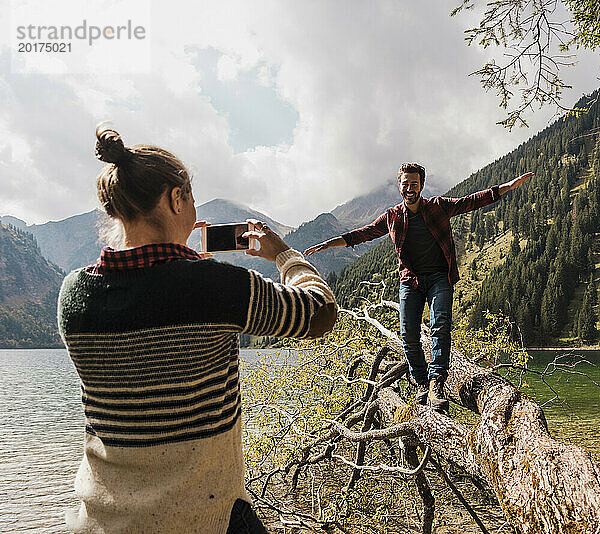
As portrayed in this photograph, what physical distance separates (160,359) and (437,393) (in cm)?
429

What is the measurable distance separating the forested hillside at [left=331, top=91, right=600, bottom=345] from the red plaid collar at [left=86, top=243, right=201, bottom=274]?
270 ft

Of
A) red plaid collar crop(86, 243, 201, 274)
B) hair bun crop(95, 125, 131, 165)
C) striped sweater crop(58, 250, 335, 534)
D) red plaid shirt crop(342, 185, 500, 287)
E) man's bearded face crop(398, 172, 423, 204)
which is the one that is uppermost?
man's bearded face crop(398, 172, 423, 204)

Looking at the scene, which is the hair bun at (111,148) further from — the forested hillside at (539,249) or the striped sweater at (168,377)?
the forested hillside at (539,249)

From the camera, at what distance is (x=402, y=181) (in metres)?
5.46

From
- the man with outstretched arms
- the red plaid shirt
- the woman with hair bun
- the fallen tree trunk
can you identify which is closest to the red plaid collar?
the woman with hair bun

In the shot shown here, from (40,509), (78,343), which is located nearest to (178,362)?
(78,343)

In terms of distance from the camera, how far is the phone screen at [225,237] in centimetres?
230

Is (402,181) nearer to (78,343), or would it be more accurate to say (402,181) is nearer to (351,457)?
(78,343)

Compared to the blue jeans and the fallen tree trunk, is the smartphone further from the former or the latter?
the blue jeans

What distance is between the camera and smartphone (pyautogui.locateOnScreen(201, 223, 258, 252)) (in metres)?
2.29

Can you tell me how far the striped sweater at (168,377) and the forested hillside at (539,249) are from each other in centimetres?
8235

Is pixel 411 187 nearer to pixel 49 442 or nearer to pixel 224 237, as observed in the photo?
pixel 224 237

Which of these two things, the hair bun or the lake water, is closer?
the hair bun

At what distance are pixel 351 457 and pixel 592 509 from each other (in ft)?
34.5
